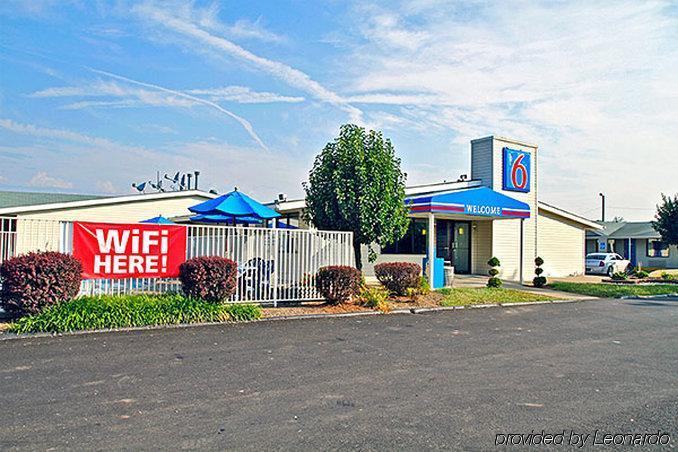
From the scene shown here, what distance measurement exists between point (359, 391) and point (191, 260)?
635cm

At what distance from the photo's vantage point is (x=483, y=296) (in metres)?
15.6

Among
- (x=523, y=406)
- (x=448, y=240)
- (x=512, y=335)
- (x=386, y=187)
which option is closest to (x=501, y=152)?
(x=448, y=240)

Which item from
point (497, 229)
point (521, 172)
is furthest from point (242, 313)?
point (521, 172)

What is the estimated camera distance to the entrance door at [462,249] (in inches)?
932

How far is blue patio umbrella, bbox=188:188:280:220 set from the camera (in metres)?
13.8

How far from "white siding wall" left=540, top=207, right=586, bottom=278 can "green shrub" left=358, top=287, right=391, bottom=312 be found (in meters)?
14.2

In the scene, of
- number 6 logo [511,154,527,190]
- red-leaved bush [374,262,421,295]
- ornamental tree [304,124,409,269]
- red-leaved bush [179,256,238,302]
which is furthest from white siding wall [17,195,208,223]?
number 6 logo [511,154,527,190]

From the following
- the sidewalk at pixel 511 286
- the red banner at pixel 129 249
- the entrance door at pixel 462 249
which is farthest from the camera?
the entrance door at pixel 462 249

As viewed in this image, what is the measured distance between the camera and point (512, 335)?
1009 centimetres

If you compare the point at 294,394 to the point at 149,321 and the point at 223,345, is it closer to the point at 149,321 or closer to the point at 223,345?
the point at 223,345

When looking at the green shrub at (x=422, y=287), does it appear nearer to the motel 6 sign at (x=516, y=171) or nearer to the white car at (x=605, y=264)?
the motel 6 sign at (x=516, y=171)

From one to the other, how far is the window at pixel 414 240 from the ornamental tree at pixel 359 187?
254 inches

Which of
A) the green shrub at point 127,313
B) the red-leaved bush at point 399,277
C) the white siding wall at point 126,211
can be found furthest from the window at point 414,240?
the green shrub at point 127,313

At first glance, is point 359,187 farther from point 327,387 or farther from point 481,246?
point 481,246
